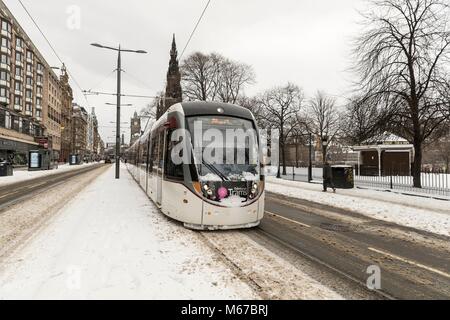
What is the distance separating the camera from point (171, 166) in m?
7.97

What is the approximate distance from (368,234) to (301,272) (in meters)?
3.74

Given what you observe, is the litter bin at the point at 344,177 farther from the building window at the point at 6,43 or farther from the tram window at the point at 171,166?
the building window at the point at 6,43

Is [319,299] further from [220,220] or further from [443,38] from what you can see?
[443,38]

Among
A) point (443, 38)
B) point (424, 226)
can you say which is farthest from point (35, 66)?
point (424, 226)

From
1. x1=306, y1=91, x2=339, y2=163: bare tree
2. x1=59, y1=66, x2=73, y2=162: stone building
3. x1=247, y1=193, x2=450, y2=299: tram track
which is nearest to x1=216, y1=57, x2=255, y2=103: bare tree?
x1=306, y1=91, x2=339, y2=163: bare tree

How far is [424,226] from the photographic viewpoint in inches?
354

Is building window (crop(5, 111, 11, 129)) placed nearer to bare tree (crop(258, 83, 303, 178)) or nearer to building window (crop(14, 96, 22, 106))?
building window (crop(14, 96, 22, 106))

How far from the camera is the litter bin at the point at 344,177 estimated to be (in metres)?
20.2

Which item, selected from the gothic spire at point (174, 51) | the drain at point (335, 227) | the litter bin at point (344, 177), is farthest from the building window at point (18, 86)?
the drain at point (335, 227)

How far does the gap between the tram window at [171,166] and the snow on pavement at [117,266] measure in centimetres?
125

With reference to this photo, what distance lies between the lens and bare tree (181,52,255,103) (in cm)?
4344

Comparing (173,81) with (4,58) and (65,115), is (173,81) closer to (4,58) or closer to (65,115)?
(4,58)

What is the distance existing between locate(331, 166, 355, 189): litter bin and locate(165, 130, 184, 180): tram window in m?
14.5

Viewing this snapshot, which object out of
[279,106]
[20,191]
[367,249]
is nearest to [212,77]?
[279,106]
